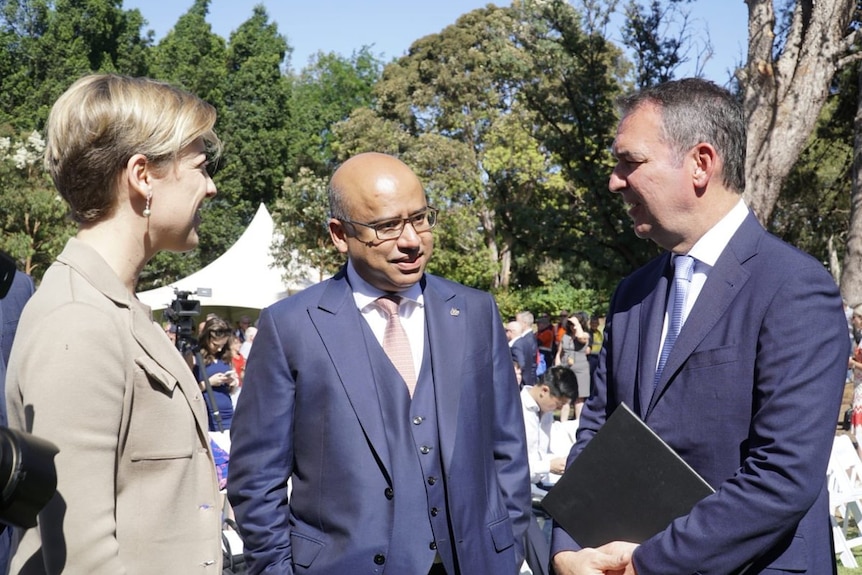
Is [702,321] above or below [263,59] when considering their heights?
below

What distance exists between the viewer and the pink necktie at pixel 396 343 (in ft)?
9.97

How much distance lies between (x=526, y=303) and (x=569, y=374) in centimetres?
2784

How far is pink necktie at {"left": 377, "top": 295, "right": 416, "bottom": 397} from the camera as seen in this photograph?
3039 millimetres

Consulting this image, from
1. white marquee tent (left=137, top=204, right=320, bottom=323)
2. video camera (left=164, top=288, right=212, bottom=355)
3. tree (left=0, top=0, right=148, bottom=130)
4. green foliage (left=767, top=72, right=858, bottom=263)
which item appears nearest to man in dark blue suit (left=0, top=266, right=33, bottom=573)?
video camera (left=164, top=288, right=212, bottom=355)

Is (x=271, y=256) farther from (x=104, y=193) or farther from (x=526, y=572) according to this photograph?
(x=104, y=193)

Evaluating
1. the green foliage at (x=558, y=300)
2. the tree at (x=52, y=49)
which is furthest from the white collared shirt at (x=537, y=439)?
the tree at (x=52, y=49)

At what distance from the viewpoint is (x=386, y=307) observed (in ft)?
10.3

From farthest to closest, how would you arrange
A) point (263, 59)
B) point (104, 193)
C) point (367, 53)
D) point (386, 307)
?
1. point (367, 53)
2. point (263, 59)
3. point (386, 307)
4. point (104, 193)

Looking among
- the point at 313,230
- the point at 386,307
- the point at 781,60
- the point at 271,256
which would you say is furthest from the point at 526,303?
the point at 386,307

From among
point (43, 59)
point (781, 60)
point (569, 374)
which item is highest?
point (43, 59)

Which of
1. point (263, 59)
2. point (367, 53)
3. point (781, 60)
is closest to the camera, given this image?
point (781, 60)

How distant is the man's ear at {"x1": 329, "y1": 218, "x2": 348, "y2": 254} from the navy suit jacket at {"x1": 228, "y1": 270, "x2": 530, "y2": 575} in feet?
0.57

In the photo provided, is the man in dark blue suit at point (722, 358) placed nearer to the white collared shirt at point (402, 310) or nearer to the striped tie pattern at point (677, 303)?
the striped tie pattern at point (677, 303)

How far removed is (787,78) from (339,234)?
36.9ft
